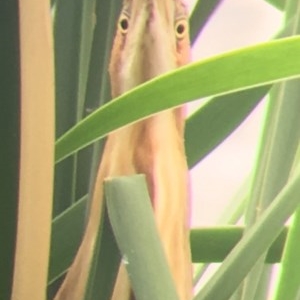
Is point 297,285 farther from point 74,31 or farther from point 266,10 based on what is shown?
point 266,10

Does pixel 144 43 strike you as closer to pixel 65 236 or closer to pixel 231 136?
pixel 65 236

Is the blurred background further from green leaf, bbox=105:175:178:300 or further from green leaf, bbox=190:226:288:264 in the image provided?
green leaf, bbox=105:175:178:300

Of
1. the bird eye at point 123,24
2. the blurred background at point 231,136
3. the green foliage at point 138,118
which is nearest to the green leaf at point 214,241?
the green foliage at point 138,118

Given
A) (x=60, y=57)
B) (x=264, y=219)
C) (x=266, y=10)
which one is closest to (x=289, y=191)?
(x=264, y=219)

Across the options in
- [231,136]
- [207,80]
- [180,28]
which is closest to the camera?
[207,80]

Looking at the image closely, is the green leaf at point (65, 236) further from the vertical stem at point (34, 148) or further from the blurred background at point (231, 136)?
the blurred background at point (231, 136)

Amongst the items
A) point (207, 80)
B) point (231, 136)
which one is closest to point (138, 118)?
point (207, 80)
